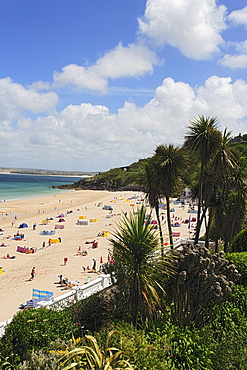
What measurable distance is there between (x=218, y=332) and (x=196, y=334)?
0.98 m

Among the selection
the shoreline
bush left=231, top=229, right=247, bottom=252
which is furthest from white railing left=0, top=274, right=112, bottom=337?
bush left=231, top=229, right=247, bottom=252

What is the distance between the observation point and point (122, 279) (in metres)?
6.32

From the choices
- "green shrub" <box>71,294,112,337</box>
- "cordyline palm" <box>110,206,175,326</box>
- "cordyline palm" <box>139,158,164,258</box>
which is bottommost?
"green shrub" <box>71,294,112,337</box>

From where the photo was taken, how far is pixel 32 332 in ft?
17.3

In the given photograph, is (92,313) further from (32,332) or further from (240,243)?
(240,243)

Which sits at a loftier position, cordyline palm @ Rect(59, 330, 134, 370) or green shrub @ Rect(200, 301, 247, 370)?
cordyline palm @ Rect(59, 330, 134, 370)

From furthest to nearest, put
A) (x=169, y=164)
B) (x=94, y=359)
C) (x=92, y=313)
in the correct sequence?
(x=169, y=164), (x=92, y=313), (x=94, y=359)

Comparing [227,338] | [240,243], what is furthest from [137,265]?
Result: [240,243]

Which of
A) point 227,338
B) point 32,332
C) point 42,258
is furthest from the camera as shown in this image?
point 42,258

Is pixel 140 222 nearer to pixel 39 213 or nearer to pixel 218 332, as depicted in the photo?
pixel 218 332

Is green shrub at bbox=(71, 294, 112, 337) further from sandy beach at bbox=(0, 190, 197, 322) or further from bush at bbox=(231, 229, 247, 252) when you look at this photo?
bush at bbox=(231, 229, 247, 252)

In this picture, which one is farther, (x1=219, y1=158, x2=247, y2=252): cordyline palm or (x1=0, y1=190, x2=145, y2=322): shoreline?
(x1=0, y1=190, x2=145, y2=322): shoreline

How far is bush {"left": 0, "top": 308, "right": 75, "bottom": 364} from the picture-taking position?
5.17m

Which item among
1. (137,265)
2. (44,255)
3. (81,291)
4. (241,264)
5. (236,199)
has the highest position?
(236,199)
